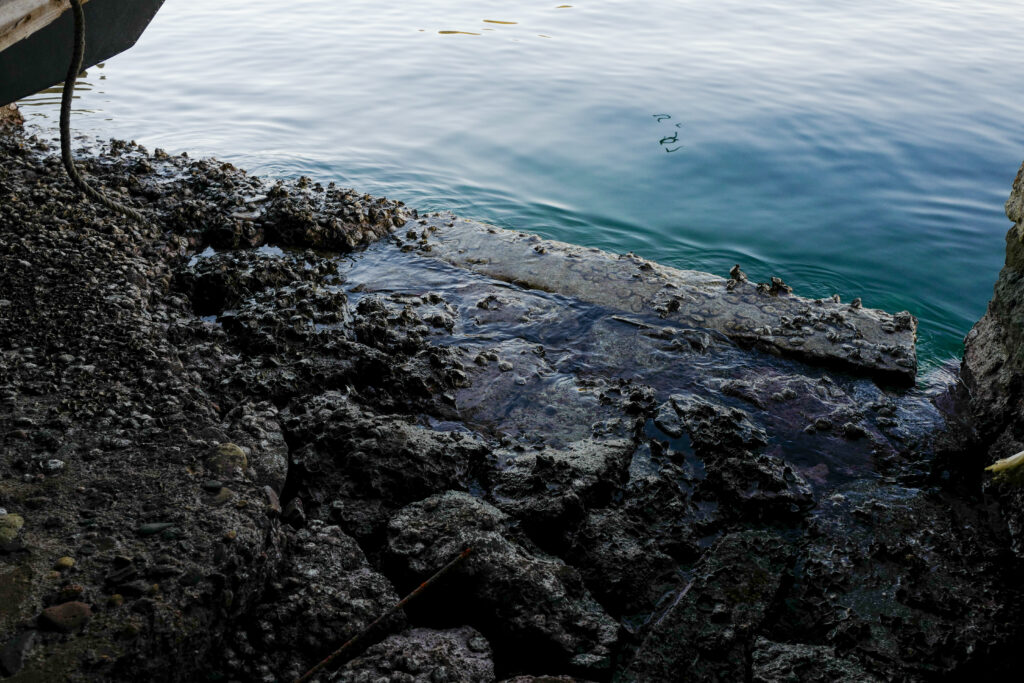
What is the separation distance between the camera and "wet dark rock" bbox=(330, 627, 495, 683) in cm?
217

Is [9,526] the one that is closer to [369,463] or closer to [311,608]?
[311,608]

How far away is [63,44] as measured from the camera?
5207 millimetres

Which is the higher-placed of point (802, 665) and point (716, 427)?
point (716, 427)

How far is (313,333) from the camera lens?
4.06 metres

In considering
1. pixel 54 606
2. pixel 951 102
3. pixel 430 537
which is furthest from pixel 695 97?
pixel 54 606

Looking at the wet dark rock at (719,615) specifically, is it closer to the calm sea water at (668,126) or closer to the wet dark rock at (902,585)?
the wet dark rock at (902,585)

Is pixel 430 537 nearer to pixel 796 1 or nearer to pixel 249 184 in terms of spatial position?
pixel 249 184

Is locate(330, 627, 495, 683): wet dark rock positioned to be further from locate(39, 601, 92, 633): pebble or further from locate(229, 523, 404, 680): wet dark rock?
locate(39, 601, 92, 633): pebble

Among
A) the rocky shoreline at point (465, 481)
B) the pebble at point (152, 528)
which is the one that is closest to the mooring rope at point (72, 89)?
the rocky shoreline at point (465, 481)

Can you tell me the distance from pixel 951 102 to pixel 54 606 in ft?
38.8

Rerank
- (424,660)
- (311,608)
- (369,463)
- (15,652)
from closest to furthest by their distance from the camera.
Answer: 1. (15,652)
2. (424,660)
3. (311,608)
4. (369,463)

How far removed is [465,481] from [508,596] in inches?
30.5

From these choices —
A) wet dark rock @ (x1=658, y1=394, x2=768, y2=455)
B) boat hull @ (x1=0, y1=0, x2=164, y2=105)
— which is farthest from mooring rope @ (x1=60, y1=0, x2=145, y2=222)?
wet dark rock @ (x1=658, y1=394, x2=768, y2=455)

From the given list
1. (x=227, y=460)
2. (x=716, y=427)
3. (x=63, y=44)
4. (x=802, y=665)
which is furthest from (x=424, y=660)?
(x=63, y=44)
